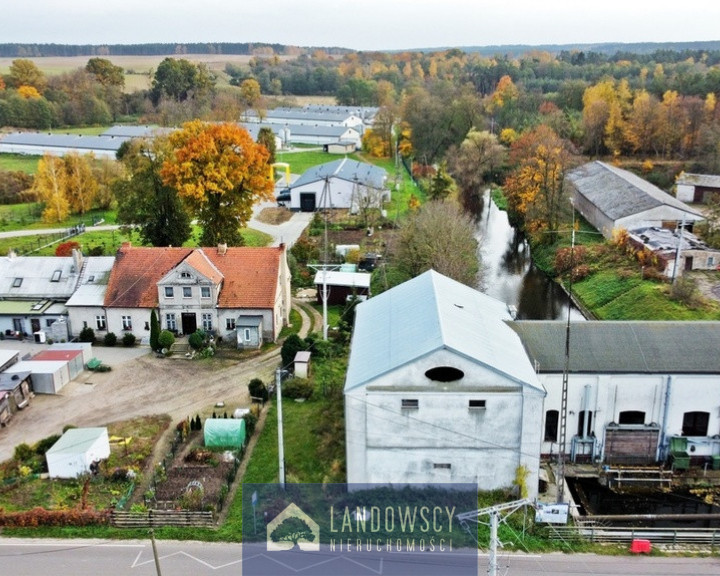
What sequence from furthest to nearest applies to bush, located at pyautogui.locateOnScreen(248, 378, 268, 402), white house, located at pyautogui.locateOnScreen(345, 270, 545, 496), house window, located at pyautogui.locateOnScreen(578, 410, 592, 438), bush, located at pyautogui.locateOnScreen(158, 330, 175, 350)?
bush, located at pyautogui.locateOnScreen(158, 330, 175, 350) → bush, located at pyautogui.locateOnScreen(248, 378, 268, 402) → house window, located at pyautogui.locateOnScreen(578, 410, 592, 438) → white house, located at pyautogui.locateOnScreen(345, 270, 545, 496)

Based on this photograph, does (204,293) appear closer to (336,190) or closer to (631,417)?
(631,417)

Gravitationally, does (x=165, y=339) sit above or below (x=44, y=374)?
above

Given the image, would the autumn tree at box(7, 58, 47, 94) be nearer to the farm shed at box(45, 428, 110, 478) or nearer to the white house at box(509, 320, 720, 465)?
the farm shed at box(45, 428, 110, 478)

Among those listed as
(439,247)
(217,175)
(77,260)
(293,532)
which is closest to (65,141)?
(217,175)

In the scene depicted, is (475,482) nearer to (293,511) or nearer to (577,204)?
(293,511)

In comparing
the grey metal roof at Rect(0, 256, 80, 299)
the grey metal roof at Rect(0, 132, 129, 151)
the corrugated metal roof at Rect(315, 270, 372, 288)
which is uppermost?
the grey metal roof at Rect(0, 132, 129, 151)

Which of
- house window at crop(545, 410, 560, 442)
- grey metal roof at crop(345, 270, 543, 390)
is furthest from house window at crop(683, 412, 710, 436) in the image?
grey metal roof at crop(345, 270, 543, 390)

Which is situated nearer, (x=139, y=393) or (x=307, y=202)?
(x=139, y=393)
